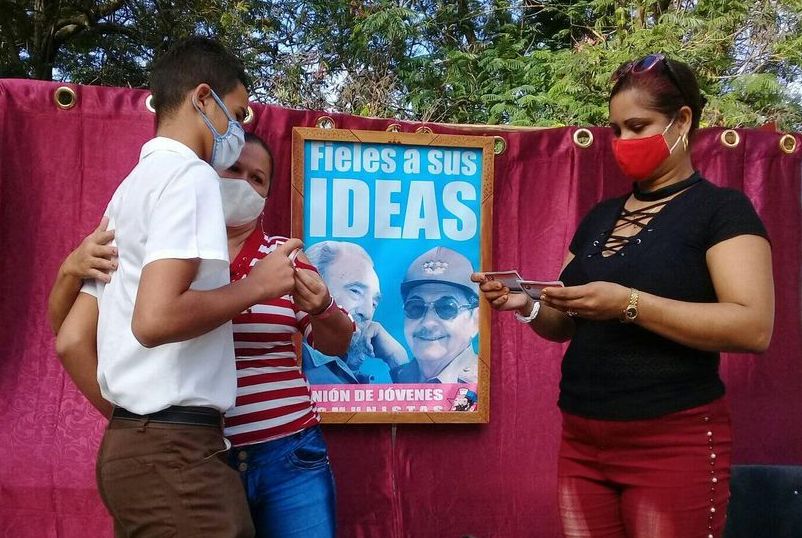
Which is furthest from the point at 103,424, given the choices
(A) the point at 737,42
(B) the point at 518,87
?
(A) the point at 737,42

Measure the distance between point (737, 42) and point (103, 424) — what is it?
874 centimetres

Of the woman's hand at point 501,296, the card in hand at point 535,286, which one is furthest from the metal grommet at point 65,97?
the card in hand at point 535,286

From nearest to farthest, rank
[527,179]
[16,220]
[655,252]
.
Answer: [655,252] < [16,220] < [527,179]

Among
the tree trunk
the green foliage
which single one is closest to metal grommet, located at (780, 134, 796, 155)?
the green foliage

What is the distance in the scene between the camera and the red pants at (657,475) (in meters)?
1.69

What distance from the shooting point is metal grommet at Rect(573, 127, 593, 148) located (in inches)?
127

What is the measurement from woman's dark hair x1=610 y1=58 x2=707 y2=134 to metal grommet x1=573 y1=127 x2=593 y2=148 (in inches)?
52.3

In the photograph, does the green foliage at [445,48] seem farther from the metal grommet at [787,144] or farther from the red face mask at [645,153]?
the red face mask at [645,153]

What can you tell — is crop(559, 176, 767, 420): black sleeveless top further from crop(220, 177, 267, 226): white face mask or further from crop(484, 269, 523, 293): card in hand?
crop(220, 177, 267, 226): white face mask

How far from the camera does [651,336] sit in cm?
178

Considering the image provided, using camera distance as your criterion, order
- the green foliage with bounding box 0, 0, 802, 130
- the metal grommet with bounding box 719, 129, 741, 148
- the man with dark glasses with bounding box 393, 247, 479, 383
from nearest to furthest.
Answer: the man with dark glasses with bounding box 393, 247, 479, 383, the metal grommet with bounding box 719, 129, 741, 148, the green foliage with bounding box 0, 0, 802, 130

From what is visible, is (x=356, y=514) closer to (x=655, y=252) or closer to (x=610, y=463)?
(x=610, y=463)

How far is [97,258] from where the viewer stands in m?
1.58

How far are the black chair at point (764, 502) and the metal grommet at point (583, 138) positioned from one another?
1.42 meters
